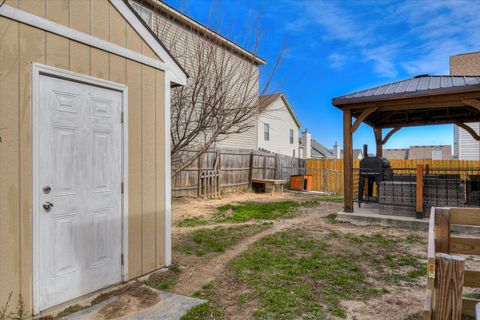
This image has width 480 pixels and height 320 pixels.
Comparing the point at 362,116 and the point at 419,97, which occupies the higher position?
the point at 419,97

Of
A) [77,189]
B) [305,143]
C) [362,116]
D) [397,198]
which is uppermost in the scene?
[305,143]

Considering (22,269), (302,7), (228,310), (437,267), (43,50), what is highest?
(302,7)

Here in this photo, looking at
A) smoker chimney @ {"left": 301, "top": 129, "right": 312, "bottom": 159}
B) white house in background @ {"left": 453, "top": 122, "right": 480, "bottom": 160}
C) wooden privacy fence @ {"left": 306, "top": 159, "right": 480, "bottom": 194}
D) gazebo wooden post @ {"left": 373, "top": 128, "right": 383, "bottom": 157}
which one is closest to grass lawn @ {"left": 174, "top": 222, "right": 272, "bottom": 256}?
gazebo wooden post @ {"left": 373, "top": 128, "right": 383, "bottom": 157}

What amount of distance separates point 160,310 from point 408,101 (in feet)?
20.9

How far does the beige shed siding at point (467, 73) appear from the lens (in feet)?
54.9

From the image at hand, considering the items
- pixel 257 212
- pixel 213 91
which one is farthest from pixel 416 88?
pixel 257 212

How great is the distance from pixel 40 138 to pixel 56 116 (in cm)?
26

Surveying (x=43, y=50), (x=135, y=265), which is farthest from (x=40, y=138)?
(x=135, y=265)

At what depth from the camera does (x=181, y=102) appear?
620cm

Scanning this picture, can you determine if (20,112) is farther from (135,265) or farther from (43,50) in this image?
(135,265)

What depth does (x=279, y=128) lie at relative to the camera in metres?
21.6

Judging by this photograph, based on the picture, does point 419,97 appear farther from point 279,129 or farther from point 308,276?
point 279,129

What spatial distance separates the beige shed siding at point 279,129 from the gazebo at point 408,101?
34.1ft

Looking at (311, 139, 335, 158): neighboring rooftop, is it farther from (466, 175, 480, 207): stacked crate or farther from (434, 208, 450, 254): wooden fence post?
(434, 208, 450, 254): wooden fence post
